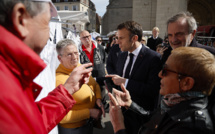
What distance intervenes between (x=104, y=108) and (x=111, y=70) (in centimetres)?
138

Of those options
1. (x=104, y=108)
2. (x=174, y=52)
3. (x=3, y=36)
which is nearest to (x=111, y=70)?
(x=104, y=108)

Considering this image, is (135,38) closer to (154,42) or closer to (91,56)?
(91,56)

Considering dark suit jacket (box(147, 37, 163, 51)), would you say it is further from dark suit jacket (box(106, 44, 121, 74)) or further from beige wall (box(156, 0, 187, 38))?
beige wall (box(156, 0, 187, 38))

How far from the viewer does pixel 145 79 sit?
2.03 meters

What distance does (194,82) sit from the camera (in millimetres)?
1007

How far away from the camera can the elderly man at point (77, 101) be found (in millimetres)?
1841

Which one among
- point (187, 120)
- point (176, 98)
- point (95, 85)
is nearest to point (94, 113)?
point (95, 85)

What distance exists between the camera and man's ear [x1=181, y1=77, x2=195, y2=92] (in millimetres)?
1009

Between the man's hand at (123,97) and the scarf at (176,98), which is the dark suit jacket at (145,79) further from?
the scarf at (176,98)

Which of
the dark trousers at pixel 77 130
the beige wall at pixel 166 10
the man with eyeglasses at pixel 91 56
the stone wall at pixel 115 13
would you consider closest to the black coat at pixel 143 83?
the dark trousers at pixel 77 130

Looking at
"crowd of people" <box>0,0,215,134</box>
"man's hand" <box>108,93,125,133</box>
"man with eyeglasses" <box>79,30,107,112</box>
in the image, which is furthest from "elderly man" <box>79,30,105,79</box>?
"man's hand" <box>108,93,125,133</box>

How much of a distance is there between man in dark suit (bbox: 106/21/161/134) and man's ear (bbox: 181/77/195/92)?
0.87 meters

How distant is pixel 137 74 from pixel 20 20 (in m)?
1.62

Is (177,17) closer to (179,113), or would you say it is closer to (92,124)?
(179,113)
